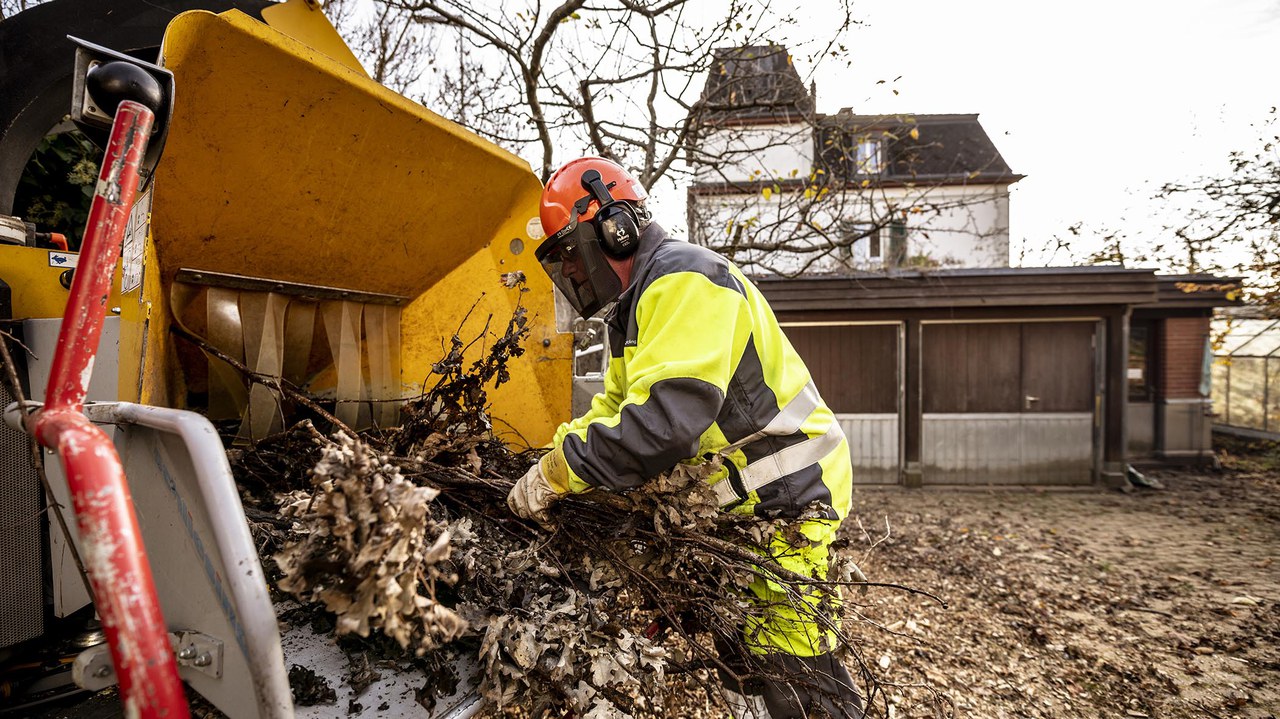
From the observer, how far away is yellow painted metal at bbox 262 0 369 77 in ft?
8.38

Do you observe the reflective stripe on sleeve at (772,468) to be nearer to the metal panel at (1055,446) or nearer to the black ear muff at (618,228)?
the black ear muff at (618,228)

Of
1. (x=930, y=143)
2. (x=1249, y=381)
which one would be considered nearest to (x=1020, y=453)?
(x=930, y=143)

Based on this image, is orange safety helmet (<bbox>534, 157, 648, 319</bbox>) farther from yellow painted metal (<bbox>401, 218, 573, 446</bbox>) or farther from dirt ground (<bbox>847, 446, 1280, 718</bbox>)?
dirt ground (<bbox>847, 446, 1280, 718</bbox>)

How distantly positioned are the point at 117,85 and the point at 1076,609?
6048mm

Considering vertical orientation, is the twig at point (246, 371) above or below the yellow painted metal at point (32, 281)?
below

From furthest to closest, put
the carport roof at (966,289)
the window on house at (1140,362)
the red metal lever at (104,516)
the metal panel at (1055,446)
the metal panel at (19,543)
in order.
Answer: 1. the window on house at (1140,362)
2. the metal panel at (1055,446)
3. the carport roof at (966,289)
4. the metal panel at (19,543)
5. the red metal lever at (104,516)

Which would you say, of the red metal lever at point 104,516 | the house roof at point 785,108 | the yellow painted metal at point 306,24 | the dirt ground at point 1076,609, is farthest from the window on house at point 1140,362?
the red metal lever at point 104,516

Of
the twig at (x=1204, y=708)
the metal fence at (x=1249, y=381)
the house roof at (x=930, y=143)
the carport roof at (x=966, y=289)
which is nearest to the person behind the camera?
the twig at (x=1204, y=708)

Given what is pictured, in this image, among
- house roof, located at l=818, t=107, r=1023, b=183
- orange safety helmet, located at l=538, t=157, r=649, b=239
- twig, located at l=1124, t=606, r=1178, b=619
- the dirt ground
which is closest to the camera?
orange safety helmet, located at l=538, t=157, r=649, b=239

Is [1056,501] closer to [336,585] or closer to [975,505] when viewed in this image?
[975,505]

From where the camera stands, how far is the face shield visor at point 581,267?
2092 millimetres

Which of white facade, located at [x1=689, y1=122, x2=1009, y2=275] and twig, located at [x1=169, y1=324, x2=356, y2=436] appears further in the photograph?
white facade, located at [x1=689, y1=122, x2=1009, y2=275]

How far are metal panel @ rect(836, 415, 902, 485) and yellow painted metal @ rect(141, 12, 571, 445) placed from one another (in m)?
7.29

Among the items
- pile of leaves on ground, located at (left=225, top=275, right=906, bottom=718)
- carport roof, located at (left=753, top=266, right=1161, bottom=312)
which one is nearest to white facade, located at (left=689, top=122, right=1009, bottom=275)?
carport roof, located at (left=753, top=266, right=1161, bottom=312)
